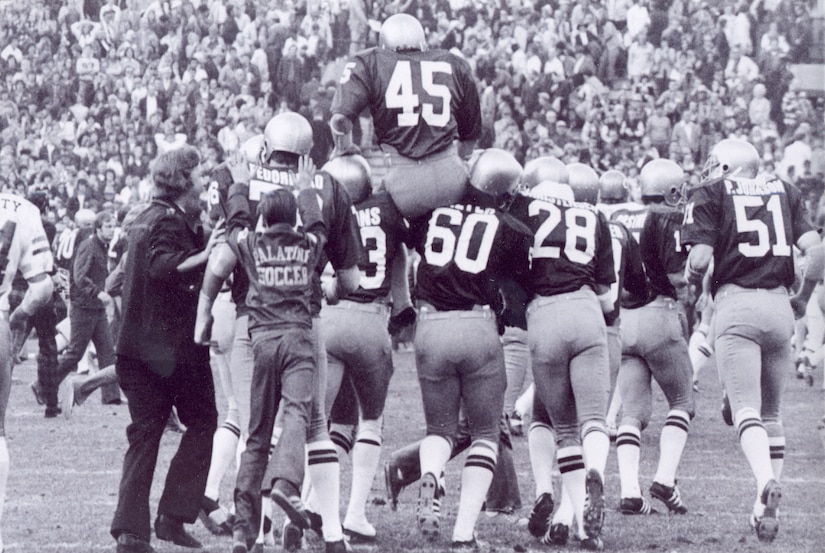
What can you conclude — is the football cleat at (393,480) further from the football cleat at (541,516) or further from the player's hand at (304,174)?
the player's hand at (304,174)

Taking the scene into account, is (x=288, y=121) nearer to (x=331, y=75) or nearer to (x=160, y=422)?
(x=160, y=422)

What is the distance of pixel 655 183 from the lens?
28.8 feet

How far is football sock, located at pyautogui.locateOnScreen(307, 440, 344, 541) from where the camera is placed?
6758 millimetres

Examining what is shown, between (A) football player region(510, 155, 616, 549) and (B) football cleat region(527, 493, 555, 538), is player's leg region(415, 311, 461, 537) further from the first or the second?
(B) football cleat region(527, 493, 555, 538)

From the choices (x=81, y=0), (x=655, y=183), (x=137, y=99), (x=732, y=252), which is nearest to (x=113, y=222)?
Answer: (x=655, y=183)

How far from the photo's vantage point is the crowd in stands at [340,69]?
23.0m

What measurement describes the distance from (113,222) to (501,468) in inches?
274

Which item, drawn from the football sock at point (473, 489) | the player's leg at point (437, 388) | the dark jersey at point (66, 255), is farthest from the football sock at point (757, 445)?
the dark jersey at point (66, 255)

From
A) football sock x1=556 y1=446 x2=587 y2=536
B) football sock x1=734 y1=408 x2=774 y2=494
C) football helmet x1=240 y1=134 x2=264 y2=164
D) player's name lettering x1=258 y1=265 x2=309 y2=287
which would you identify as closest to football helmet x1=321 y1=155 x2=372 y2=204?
football helmet x1=240 y1=134 x2=264 y2=164

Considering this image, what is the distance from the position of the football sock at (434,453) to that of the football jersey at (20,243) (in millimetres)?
2049

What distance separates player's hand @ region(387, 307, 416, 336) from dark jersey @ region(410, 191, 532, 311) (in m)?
0.24

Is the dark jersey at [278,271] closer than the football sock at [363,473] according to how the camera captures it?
Yes

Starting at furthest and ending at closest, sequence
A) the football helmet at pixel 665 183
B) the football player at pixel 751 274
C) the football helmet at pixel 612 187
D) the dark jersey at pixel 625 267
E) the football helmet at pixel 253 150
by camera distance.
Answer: the football helmet at pixel 612 187, the football helmet at pixel 665 183, the dark jersey at pixel 625 267, the football player at pixel 751 274, the football helmet at pixel 253 150

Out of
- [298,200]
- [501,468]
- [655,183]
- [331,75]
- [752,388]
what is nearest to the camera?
[298,200]
